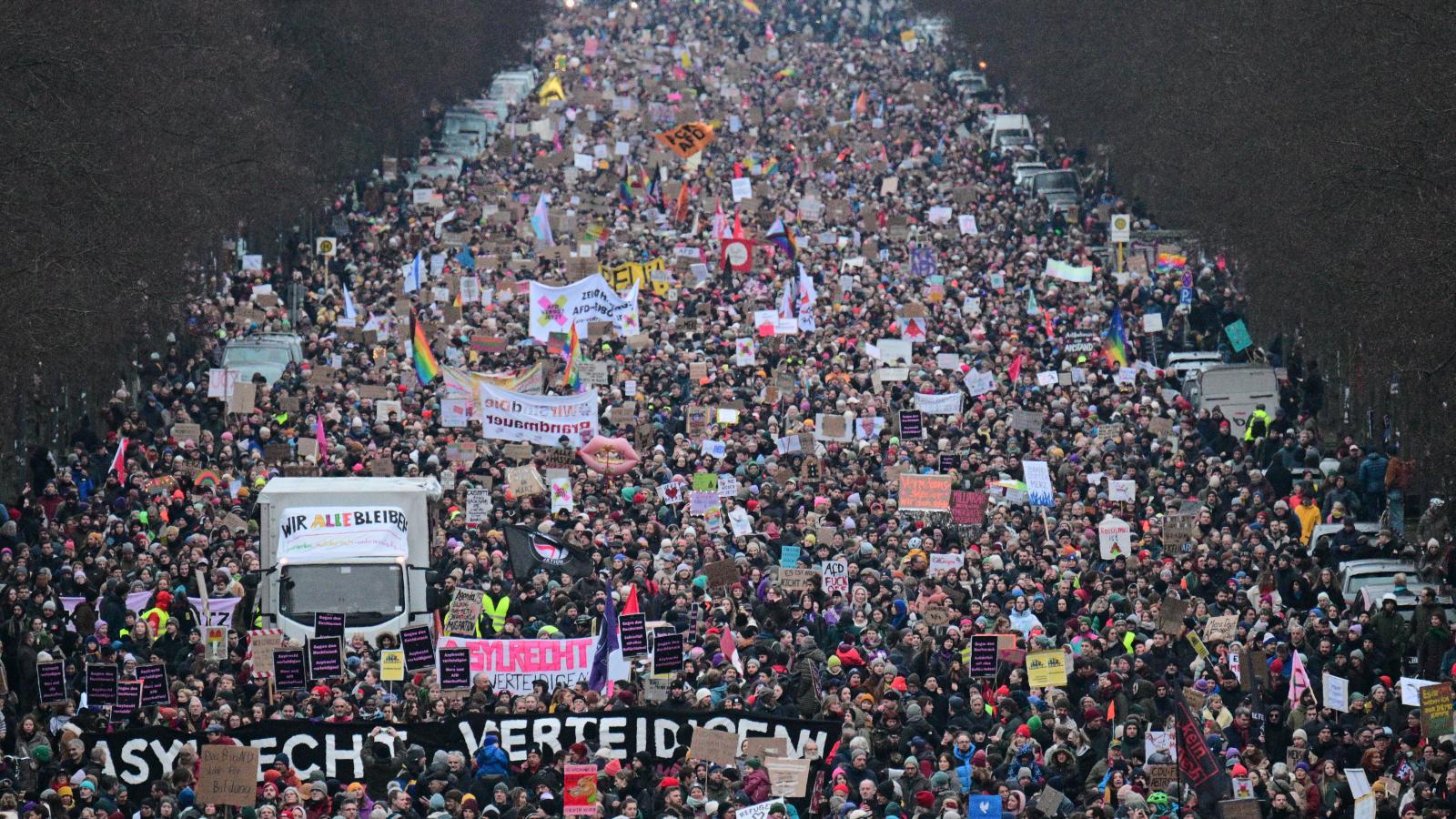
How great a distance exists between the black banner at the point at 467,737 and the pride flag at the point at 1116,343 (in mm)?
19227

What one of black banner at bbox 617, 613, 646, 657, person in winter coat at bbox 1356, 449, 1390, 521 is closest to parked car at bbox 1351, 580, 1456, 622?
person in winter coat at bbox 1356, 449, 1390, 521

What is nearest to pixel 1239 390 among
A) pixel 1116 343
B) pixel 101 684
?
pixel 1116 343

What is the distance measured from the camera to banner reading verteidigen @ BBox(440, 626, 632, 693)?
25094 mm

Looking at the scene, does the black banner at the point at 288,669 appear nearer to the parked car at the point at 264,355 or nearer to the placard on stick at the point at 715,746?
the placard on stick at the point at 715,746

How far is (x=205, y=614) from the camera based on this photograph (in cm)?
2714

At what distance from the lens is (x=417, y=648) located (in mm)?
25359

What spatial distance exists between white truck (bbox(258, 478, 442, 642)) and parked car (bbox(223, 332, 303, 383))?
11960mm

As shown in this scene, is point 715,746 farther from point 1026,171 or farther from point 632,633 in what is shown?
point 1026,171

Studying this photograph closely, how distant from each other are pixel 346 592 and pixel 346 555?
363 mm

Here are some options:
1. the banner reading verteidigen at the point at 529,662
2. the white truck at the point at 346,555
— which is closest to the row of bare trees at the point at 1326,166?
the banner reading verteidigen at the point at 529,662

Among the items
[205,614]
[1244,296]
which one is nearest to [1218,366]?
[1244,296]

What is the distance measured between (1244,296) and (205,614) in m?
25.4

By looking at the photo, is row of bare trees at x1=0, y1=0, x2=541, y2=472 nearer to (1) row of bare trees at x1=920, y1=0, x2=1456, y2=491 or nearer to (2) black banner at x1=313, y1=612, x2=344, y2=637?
(2) black banner at x1=313, y1=612, x2=344, y2=637

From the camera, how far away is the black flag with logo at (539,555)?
2958 cm
